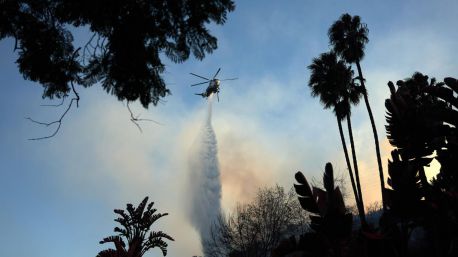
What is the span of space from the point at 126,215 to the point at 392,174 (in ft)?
25.3

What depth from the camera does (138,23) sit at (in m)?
6.75

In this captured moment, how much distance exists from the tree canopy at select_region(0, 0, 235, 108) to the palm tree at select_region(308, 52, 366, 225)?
76.0 feet

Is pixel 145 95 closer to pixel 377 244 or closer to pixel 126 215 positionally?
pixel 377 244

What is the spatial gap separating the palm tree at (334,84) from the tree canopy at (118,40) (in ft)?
76.0

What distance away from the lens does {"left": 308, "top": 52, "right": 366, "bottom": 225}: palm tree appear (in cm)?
2920

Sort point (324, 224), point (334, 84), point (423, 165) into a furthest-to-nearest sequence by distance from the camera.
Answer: point (334, 84) → point (423, 165) → point (324, 224)

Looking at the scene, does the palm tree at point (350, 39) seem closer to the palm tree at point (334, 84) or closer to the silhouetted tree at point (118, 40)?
the palm tree at point (334, 84)

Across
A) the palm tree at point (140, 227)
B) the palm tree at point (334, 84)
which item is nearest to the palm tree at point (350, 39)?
the palm tree at point (334, 84)

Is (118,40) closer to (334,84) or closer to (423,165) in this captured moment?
(423,165)

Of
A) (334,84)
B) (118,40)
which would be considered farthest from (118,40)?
(334,84)

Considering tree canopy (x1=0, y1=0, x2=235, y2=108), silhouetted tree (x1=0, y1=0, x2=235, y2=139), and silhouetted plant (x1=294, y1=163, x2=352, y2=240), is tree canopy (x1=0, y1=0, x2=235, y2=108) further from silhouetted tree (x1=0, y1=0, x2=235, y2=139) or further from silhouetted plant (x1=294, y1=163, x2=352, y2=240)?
silhouetted plant (x1=294, y1=163, x2=352, y2=240)

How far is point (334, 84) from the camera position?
29.2 m

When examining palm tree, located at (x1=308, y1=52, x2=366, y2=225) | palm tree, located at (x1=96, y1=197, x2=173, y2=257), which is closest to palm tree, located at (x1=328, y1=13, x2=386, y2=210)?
palm tree, located at (x1=308, y1=52, x2=366, y2=225)

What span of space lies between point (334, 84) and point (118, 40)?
2414 cm
